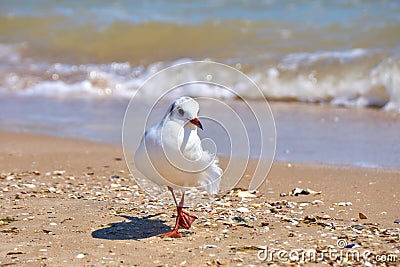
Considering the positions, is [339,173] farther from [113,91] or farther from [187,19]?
[187,19]

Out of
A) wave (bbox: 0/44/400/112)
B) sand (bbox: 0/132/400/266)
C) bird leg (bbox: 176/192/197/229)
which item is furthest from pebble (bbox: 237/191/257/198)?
wave (bbox: 0/44/400/112)

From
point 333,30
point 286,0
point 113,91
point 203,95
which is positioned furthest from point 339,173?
point 286,0

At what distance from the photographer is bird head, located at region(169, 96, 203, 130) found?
375cm

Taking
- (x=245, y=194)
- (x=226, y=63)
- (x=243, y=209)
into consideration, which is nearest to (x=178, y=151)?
(x=243, y=209)

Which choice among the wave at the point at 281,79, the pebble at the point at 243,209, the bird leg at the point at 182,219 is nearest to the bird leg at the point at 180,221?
the bird leg at the point at 182,219

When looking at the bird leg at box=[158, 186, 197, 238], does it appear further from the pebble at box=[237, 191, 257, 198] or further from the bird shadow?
the pebble at box=[237, 191, 257, 198]

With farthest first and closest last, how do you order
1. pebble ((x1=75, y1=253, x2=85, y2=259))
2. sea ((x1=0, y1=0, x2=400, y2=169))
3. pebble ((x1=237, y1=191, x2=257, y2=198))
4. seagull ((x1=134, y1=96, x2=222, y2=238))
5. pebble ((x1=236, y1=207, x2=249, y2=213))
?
sea ((x1=0, y1=0, x2=400, y2=169)) → pebble ((x1=237, y1=191, x2=257, y2=198)) → pebble ((x1=236, y1=207, x2=249, y2=213)) → seagull ((x1=134, y1=96, x2=222, y2=238)) → pebble ((x1=75, y1=253, x2=85, y2=259))

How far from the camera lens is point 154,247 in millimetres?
3793

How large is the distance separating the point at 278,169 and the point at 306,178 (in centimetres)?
39

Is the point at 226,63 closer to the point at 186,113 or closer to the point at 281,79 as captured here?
the point at 281,79

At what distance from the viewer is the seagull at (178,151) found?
147 inches

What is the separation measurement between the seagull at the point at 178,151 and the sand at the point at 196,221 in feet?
1.36

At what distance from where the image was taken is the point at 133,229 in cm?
414

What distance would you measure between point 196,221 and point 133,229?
447mm
